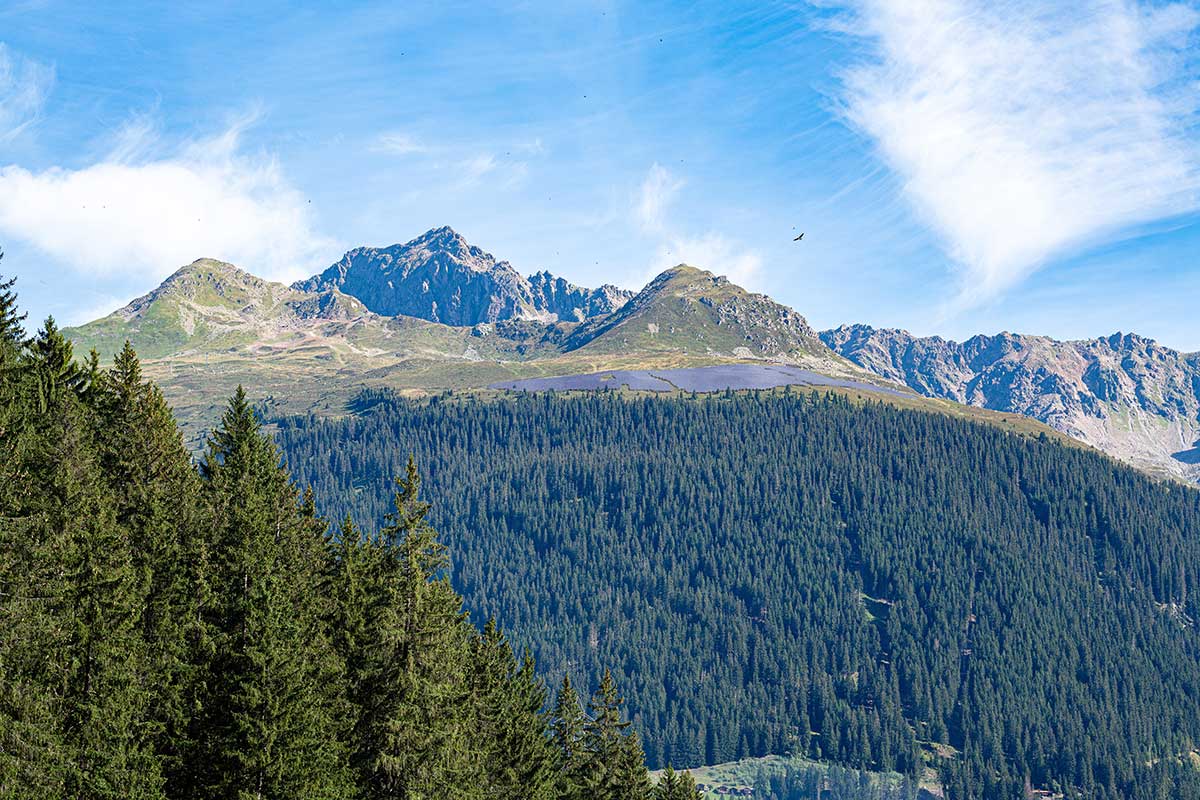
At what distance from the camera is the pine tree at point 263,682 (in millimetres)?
40812

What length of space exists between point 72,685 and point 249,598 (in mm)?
7715

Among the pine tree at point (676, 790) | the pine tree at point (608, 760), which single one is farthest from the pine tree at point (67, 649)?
the pine tree at point (676, 790)

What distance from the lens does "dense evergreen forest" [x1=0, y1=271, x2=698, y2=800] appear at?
37.0 m

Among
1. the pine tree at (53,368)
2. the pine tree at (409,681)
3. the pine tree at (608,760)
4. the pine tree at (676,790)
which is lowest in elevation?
the pine tree at (676,790)

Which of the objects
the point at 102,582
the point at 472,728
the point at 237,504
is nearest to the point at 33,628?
the point at 102,582

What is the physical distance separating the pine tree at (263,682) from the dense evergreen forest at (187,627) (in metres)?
0.11

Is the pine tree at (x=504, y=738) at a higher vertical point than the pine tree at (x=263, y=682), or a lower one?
lower

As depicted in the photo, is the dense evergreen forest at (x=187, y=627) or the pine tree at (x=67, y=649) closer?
the pine tree at (x=67, y=649)

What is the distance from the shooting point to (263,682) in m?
41.6

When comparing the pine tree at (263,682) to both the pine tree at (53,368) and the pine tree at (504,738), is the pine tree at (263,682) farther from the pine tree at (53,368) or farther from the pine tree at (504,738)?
the pine tree at (504,738)

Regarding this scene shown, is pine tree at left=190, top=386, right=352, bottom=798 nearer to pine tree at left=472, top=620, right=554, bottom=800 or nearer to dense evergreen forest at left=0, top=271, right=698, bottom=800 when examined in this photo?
dense evergreen forest at left=0, top=271, right=698, bottom=800

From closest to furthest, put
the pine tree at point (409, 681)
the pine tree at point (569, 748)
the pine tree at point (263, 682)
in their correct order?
the pine tree at point (263, 682), the pine tree at point (409, 681), the pine tree at point (569, 748)

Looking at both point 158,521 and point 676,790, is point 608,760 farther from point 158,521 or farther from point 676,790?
point 158,521

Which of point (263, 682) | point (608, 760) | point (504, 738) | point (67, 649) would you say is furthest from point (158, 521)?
point (608, 760)
